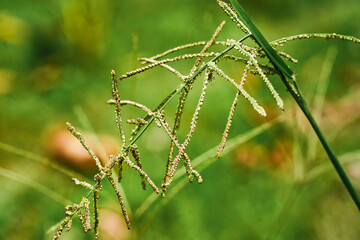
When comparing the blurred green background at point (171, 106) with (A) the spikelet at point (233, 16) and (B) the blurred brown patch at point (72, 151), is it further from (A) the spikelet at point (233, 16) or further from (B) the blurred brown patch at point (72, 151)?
(A) the spikelet at point (233, 16)

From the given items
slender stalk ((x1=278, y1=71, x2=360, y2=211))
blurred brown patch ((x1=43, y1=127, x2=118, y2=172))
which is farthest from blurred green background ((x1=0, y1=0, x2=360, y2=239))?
slender stalk ((x1=278, y1=71, x2=360, y2=211))

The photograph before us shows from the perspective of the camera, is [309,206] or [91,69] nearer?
[309,206]

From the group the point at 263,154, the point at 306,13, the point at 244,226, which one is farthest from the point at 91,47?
the point at 306,13

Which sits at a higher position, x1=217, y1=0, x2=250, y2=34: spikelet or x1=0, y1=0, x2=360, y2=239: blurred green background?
x1=0, y1=0, x2=360, y2=239: blurred green background

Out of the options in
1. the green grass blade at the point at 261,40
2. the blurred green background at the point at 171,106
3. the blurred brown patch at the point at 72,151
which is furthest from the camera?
the blurred brown patch at the point at 72,151

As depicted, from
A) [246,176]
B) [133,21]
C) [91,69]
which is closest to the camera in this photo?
[246,176]

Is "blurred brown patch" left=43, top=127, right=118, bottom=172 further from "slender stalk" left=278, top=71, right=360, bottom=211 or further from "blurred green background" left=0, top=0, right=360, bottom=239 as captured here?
"slender stalk" left=278, top=71, right=360, bottom=211

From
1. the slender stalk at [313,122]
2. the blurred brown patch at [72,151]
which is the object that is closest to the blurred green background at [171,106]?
the blurred brown patch at [72,151]

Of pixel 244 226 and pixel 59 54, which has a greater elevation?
pixel 59 54

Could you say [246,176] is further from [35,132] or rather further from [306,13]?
[306,13]
